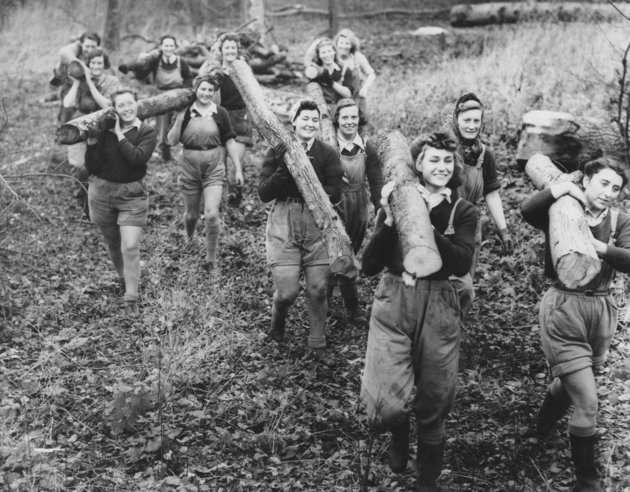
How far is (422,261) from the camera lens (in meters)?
3.86

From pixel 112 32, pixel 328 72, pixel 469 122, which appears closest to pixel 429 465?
pixel 469 122

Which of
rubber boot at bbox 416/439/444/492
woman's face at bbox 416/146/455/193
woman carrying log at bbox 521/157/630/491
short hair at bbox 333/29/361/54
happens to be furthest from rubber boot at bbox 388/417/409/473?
short hair at bbox 333/29/361/54

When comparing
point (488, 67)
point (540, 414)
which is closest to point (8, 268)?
point (540, 414)

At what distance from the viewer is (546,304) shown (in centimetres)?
431

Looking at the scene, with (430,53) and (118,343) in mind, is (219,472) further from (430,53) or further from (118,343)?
(430,53)

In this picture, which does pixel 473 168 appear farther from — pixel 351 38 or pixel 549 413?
pixel 351 38

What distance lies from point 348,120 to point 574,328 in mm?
2794

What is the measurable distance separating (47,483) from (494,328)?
3911mm

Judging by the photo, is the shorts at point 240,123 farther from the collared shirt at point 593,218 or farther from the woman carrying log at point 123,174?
→ the collared shirt at point 593,218

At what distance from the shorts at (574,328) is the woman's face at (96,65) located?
6674 millimetres

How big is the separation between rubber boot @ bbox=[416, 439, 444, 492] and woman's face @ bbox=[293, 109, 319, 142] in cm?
270

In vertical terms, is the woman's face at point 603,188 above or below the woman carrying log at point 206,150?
below

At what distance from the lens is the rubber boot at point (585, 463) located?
4.04 m

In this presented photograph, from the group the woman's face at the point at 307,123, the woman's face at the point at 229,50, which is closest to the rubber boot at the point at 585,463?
the woman's face at the point at 307,123
